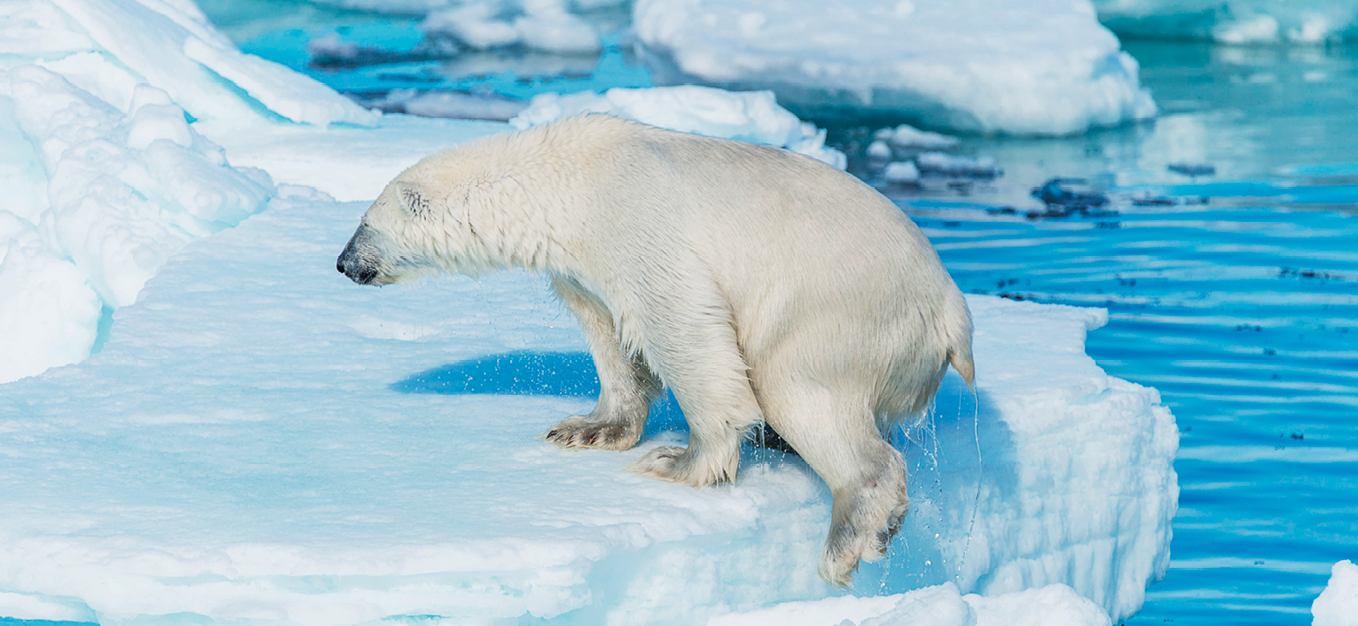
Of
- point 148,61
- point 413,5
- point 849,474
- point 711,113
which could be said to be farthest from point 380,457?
point 413,5

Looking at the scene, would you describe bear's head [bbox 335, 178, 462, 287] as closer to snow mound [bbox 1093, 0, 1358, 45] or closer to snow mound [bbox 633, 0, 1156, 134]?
snow mound [bbox 633, 0, 1156, 134]

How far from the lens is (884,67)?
41.7ft

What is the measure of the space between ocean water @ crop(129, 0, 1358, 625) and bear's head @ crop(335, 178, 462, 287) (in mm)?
3308

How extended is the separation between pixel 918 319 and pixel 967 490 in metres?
0.74

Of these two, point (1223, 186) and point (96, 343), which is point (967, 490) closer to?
point (96, 343)

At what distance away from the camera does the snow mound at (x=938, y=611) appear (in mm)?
2852

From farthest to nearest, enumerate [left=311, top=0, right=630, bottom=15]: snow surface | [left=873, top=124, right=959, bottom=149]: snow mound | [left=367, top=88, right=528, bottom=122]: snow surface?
[left=311, top=0, right=630, bottom=15]: snow surface, [left=367, top=88, right=528, bottom=122]: snow surface, [left=873, top=124, right=959, bottom=149]: snow mound

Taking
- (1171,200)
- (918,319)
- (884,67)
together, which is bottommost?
(1171,200)

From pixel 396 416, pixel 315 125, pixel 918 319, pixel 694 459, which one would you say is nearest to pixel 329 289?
pixel 396 416

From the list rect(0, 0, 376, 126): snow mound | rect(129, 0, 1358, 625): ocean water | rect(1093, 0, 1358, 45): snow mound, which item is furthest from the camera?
rect(1093, 0, 1358, 45): snow mound

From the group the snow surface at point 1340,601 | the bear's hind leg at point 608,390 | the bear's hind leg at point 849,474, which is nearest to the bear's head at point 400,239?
the bear's hind leg at point 608,390

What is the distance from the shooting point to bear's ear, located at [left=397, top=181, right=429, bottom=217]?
3.49 metres

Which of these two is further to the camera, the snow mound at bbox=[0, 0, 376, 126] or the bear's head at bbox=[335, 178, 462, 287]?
the snow mound at bbox=[0, 0, 376, 126]

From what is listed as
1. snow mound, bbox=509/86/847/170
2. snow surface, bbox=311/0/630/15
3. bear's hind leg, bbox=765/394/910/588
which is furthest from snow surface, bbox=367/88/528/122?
bear's hind leg, bbox=765/394/910/588
